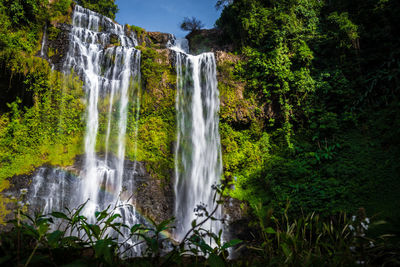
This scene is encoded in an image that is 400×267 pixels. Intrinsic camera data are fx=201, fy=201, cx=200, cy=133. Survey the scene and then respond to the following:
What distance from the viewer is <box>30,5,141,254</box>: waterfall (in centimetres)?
777

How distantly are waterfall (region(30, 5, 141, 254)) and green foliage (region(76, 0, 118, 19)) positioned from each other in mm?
10256

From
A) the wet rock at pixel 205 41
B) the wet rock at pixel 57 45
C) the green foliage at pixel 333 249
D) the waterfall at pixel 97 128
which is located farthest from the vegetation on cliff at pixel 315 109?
the wet rock at pixel 57 45

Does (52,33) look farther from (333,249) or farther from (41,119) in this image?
(333,249)

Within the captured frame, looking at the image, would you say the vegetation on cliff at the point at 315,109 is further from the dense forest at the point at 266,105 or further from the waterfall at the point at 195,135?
the waterfall at the point at 195,135

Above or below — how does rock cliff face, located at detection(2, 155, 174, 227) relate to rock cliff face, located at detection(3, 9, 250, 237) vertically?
below

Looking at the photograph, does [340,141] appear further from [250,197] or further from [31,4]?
[31,4]

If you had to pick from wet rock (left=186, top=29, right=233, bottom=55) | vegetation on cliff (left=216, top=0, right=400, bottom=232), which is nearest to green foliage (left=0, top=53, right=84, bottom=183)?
vegetation on cliff (left=216, top=0, right=400, bottom=232)

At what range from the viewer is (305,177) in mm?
7398

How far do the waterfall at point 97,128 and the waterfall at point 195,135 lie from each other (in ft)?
6.71

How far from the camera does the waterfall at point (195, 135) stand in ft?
28.5

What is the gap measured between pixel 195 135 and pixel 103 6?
60.6 feet

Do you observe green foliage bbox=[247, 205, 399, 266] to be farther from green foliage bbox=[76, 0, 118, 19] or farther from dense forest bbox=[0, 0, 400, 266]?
green foliage bbox=[76, 0, 118, 19]

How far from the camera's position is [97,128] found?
9.23 metres

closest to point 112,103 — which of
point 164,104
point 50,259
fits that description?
point 164,104
